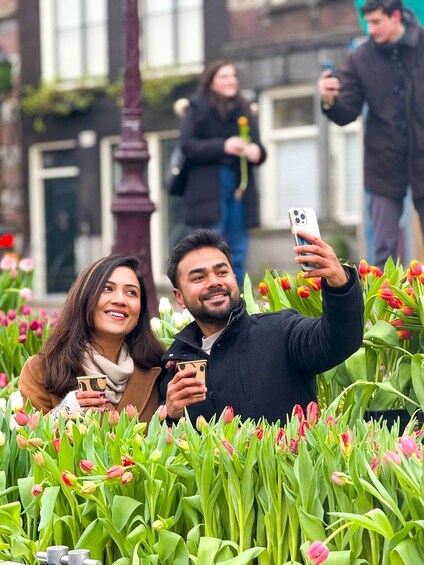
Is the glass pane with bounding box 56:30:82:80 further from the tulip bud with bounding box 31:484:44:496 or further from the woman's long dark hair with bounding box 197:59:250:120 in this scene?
the tulip bud with bounding box 31:484:44:496

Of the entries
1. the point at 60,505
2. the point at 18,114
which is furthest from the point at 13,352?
the point at 18,114

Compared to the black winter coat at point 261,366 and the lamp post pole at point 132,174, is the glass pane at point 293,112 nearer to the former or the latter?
the lamp post pole at point 132,174

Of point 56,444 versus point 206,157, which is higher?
point 206,157

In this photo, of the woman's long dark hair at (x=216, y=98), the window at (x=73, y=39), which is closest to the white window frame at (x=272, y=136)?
the window at (x=73, y=39)

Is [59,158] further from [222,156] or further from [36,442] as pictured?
[36,442]

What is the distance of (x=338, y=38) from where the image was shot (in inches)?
694

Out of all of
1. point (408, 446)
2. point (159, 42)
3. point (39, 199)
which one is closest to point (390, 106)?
point (408, 446)

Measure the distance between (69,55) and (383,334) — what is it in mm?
17789

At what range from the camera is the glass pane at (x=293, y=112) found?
18.3m

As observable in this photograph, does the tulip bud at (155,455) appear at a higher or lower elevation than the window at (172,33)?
lower

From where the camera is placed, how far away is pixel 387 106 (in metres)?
7.95

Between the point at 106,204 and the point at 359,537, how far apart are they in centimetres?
1800

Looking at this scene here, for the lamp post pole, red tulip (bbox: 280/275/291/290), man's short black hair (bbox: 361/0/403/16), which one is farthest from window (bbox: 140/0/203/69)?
red tulip (bbox: 280/275/291/290)

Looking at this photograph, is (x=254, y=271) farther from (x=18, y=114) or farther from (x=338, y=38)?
(x=18, y=114)
